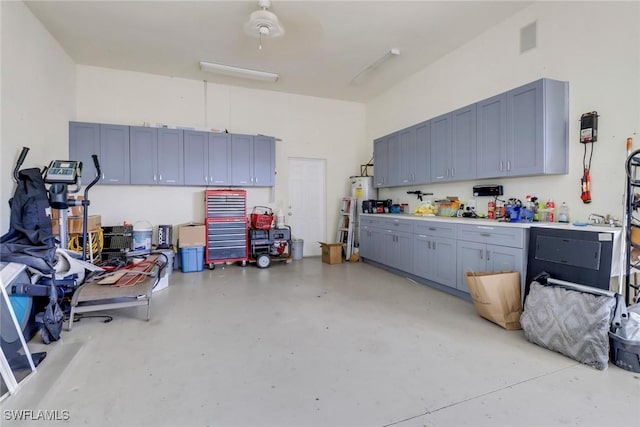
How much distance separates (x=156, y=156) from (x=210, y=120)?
1.27 meters

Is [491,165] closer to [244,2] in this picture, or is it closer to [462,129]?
[462,129]

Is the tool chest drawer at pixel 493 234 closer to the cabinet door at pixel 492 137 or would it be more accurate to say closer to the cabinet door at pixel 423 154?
the cabinet door at pixel 492 137

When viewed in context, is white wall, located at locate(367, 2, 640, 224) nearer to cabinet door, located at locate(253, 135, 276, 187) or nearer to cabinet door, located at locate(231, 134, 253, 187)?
cabinet door, located at locate(253, 135, 276, 187)

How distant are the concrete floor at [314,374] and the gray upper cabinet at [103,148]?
2736 mm

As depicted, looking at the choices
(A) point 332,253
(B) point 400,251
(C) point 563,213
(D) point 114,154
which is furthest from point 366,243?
(D) point 114,154

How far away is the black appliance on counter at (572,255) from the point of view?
8.39 feet

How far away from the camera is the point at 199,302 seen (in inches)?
147

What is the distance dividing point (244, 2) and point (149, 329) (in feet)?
12.1

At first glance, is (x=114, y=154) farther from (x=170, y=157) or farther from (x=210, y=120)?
(x=210, y=120)

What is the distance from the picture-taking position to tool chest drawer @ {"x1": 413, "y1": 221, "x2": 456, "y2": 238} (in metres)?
4.01

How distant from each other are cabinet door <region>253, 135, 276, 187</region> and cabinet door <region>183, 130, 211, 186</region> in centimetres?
86

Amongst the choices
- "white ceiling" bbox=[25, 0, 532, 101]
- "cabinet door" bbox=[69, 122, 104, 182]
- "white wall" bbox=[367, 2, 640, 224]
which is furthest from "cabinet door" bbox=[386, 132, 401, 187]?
"cabinet door" bbox=[69, 122, 104, 182]

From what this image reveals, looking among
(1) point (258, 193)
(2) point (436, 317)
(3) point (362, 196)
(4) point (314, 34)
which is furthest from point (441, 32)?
(1) point (258, 193)

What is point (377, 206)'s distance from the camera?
19.7 feet
